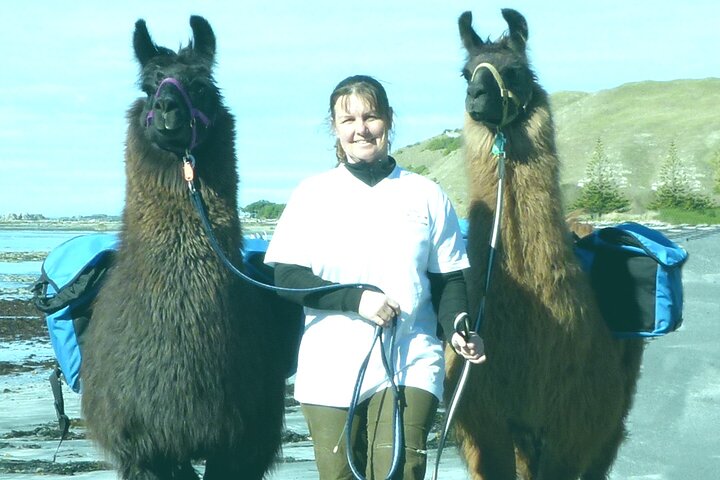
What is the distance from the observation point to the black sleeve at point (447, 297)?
3.97 m

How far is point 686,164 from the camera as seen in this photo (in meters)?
→ 129

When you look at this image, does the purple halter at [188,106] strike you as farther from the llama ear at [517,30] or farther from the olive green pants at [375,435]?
the llama ear at [517,30]

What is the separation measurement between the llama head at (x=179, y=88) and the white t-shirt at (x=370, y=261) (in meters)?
0.76

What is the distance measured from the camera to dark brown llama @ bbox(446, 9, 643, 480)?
500 centimetres

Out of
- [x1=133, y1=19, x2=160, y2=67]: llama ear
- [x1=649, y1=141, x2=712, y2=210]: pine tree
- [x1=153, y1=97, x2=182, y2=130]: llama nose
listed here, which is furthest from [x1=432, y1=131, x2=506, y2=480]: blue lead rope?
[x1=649, y1=141, x2=712, y2=210]: pine tree

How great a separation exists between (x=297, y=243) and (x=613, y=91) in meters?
179

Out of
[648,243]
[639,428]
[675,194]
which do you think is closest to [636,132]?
[675,194]

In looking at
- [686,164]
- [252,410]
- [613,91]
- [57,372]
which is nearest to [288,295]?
[252,410]

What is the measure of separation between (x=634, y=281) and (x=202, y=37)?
2226 millimetres

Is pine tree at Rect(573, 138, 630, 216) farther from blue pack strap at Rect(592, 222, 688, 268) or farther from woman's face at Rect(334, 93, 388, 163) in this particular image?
woman's face at Rect(334, 93, 388, 163)

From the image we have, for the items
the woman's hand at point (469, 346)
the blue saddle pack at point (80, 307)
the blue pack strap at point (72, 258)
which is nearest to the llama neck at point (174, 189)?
the blue saddle pack at point (80, 307)

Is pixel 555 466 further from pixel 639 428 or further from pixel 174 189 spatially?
pixel 639 428

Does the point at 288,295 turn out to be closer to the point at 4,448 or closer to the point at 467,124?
the point at 467,124

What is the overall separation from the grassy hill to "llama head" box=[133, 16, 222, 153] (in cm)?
10625
